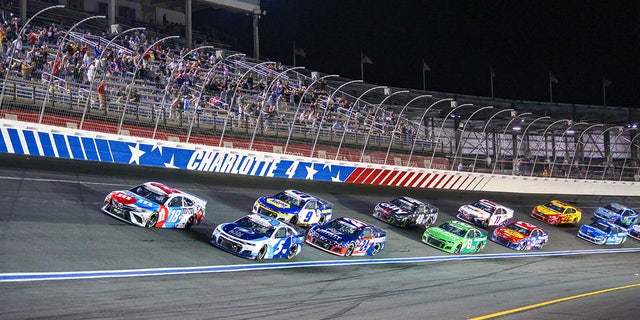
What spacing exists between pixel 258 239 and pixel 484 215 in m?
19.4

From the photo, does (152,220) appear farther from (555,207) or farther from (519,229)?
(555,207)

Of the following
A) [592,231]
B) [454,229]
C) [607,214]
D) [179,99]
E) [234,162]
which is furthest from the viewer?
[607,214]

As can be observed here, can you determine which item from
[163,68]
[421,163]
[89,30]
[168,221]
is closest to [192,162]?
[163,68]

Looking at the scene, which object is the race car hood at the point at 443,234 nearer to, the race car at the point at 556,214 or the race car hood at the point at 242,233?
the race car hood at the point at 242,233

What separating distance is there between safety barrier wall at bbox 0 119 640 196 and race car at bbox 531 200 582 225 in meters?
3.97

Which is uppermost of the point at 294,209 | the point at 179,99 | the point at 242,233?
the point at 179,99

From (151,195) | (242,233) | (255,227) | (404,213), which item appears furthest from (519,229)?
(151,195)

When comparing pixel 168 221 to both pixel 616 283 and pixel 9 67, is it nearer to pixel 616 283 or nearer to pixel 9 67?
pixel 9 67

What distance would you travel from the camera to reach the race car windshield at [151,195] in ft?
71.7

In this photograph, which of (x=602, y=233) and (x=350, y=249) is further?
(x=602, y=233)

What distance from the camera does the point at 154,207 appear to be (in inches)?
842

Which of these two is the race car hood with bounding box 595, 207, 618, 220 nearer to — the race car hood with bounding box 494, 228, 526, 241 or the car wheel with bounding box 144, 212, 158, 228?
the race car hood with bounding box 494, 228, 526, 241

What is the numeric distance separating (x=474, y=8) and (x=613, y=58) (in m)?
17.0

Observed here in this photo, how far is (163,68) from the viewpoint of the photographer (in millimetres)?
33625
